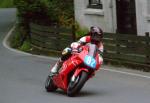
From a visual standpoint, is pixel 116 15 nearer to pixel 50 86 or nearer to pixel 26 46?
pixel 26 46

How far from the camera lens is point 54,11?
28.0 metres

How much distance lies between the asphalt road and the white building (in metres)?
3.74

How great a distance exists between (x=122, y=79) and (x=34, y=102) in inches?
156

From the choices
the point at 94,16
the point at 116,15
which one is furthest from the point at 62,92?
the point at 94,16

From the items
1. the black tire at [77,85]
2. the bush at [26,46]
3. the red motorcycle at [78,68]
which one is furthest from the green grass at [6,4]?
the black tire at [77,85]

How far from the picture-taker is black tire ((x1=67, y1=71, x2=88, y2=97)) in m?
12.5

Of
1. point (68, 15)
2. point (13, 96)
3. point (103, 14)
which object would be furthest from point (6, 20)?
point (13, 96)

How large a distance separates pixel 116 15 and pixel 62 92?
10790mm

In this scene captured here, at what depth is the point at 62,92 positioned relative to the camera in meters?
13.7

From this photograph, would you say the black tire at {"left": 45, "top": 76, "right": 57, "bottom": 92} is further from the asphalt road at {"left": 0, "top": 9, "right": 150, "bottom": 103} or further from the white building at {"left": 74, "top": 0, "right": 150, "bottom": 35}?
the white building at {"left": 74, "top": 0, "right": 150, "bottom": 35}

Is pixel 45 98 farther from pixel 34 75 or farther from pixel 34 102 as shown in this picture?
pixel 34 75

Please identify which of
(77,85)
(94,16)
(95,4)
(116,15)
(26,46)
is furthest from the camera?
(26,46)

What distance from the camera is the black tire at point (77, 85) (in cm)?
1246

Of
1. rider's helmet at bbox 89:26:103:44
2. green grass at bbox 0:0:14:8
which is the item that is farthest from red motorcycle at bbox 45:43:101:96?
green grass at bbox 0:0:14:8
